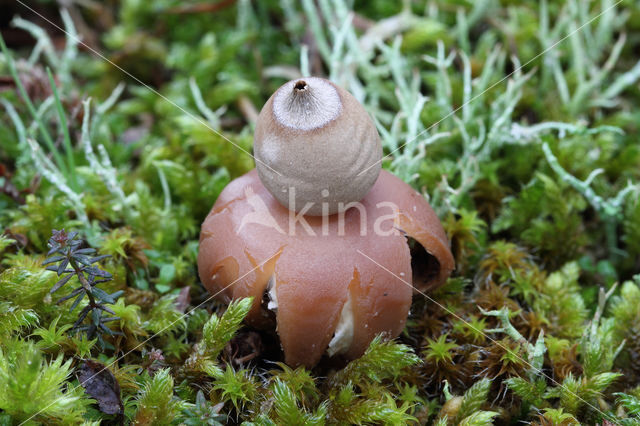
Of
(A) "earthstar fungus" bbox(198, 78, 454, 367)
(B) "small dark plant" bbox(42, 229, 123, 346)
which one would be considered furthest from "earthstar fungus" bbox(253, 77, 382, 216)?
(B) "small dark plant" bbox(42, 229, 123, 346)

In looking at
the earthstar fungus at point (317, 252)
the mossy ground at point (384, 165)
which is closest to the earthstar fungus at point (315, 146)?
the earthstar fungus at point (317, 252)

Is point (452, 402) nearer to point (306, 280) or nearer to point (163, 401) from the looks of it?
point (306, 280)

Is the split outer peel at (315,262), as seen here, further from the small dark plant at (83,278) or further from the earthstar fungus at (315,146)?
the small dark plant at (83,278)

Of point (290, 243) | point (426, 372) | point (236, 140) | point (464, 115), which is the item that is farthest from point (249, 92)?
point (426, 372)

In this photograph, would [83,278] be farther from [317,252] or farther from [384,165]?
[384,165]

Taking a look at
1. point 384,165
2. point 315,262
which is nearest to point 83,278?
point 315,262
